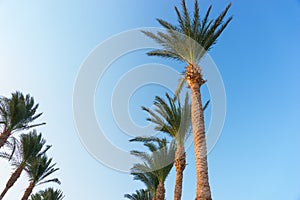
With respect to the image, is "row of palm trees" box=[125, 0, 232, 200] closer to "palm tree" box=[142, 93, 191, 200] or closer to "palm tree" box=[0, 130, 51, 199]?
"palm tree" box=[142, 93, 191, 200]

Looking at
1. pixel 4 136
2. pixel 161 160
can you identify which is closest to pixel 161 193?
pixel 161 160

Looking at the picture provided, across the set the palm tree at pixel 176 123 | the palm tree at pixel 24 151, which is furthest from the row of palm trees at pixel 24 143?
the palm tree at pixel 176 123

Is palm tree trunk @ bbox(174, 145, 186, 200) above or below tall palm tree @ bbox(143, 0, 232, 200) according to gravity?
below

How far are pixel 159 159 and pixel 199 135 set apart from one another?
9.77 m

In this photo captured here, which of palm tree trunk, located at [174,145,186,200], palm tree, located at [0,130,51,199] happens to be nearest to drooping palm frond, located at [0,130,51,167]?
palm tree, located at [0,130,51,199]

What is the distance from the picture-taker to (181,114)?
52.8 feet

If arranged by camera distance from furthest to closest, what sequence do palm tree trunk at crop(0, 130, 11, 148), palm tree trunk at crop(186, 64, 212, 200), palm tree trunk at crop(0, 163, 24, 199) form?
palm tree trunk at crop(0, 163, 24, 199), palm tree trunk at crop(0, 130, 11, 148), palm tree trunk at crop(186, 64, 212, 200)

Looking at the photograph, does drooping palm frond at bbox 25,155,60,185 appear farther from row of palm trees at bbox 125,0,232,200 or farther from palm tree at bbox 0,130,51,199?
row of palm trees at bbox 125,0,232,200

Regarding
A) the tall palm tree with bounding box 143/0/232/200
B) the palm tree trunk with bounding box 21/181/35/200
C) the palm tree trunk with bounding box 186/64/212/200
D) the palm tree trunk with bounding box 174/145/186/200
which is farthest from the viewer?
the palm tree trunk with bounding box 21/181/35/200

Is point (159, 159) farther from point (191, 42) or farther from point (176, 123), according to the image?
point (191, 42)

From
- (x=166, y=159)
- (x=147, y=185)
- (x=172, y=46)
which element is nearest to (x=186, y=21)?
(x=172, y=46)

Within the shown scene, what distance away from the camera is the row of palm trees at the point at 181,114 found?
9299 millimetres

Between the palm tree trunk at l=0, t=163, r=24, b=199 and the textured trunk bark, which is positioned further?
the palm tree trunk at l=0, t=163, r=24, b=199

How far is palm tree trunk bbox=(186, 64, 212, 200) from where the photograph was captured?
8.04 meters
